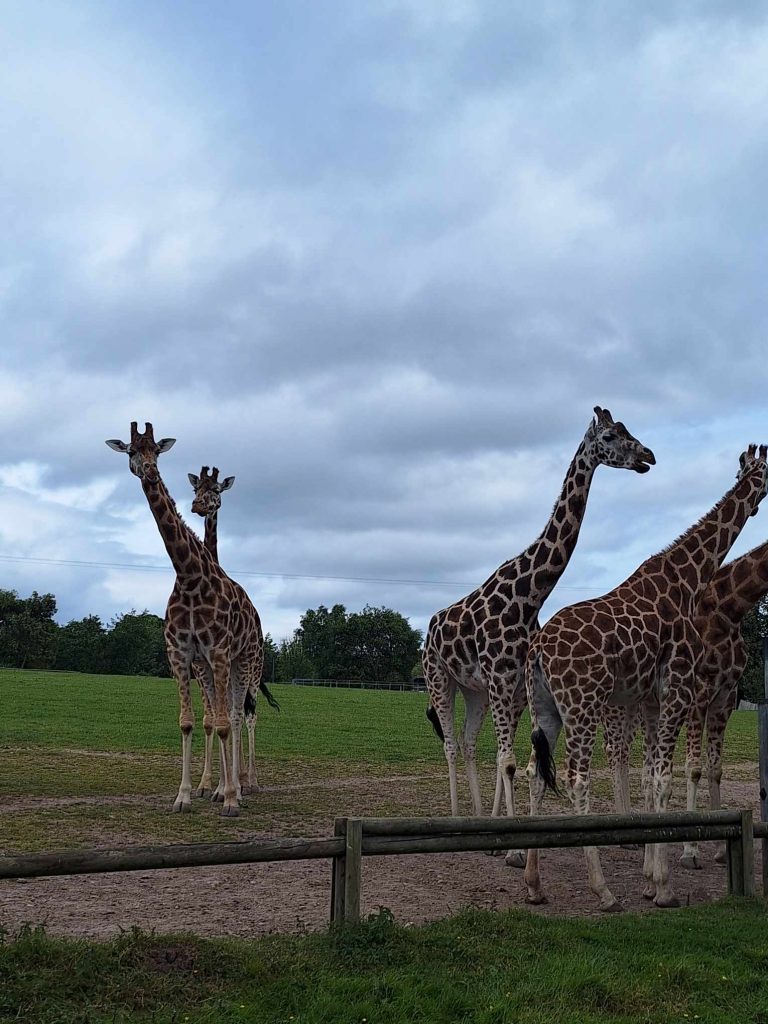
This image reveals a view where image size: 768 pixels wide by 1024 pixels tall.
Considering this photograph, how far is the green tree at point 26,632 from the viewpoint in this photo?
8075cm

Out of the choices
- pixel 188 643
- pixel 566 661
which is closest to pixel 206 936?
pixel 566 661

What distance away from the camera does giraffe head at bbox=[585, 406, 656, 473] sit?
1050 cm

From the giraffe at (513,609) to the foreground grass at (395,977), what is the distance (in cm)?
309

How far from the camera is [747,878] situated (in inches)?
334

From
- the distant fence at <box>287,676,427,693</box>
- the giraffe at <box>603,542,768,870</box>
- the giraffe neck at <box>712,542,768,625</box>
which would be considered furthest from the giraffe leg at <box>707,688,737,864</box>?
the distant fence at <box>287,676,427,693</box>

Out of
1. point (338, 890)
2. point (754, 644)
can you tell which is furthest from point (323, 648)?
point (338, 890)

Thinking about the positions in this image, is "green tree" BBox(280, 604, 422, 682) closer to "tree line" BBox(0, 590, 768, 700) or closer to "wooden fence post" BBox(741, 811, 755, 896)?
"tree line" BBox(0, 590, 768, 700)

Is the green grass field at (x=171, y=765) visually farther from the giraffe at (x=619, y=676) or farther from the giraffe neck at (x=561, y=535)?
the giraffe neck at (x=561, y=535)

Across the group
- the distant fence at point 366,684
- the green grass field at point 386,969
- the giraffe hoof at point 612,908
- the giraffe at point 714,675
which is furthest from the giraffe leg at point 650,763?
the distant fence at point 366,684

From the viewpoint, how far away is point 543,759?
9.12 metres

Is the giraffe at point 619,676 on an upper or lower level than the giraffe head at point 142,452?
lower

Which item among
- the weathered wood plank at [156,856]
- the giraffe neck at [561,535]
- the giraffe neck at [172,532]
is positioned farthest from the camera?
the giraffe neck at [172,532]

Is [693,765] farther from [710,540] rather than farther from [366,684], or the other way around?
[366,684]

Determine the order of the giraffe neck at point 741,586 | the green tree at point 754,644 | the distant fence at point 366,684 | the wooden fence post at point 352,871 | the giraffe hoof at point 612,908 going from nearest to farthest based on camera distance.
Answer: the wooden fence post at point 352,871
the giraffe hoof at point 612,908
the giraffe neck at point 741,586
the green tree at point 754,644
the distant fence at point 366,684
